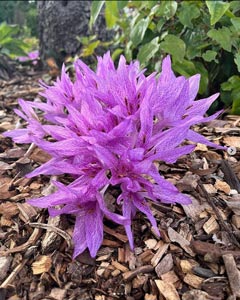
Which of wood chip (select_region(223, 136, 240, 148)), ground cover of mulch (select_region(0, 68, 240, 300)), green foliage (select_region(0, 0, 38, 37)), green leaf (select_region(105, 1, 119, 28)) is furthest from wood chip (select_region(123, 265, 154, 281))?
green foliage (select_region(0, 0, 38, 37))

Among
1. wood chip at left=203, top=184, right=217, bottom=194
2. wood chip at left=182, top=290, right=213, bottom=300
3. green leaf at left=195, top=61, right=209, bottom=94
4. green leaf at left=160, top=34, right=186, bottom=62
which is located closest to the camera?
wood chip at left=182, top=290, right=213, bottom=300

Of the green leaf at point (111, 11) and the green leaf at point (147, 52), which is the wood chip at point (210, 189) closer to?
the green leaf at point (147, 52)

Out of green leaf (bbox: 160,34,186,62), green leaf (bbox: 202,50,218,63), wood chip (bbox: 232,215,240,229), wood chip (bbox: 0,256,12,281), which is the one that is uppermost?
green leaf (bbox: 160,34,186,62)

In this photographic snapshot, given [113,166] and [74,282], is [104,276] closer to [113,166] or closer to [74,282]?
[74,282]

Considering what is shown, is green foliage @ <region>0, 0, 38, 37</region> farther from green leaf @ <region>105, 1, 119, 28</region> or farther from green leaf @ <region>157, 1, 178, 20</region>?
green leaf @ <region>157, 1, 178, 20</region>

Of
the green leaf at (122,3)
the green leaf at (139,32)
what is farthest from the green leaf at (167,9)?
the green leaf at (122,3)

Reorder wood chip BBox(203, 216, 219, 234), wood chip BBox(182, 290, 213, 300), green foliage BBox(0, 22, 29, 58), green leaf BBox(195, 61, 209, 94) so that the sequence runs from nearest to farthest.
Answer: wood chip BBox(182, 290, 213, 300) → wood chip BBox(203, 216, 219, 234) → green leaf BBox(195, 61, 209, 94) → green foliage BBox(0, 22, 29, 58)

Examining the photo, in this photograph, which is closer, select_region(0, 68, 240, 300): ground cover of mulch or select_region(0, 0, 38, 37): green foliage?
select_region(0, 68, 240, 300): ground cover of mulch
